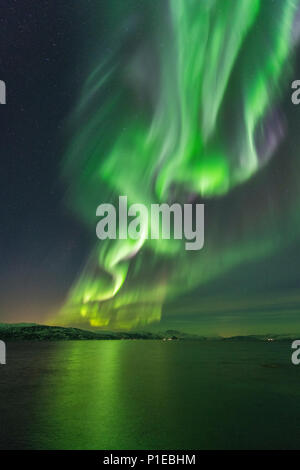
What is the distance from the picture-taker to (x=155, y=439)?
23.6 m

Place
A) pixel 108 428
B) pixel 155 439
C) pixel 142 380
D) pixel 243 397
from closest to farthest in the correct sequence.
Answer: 1. pixel 155 439
2. pixel 108 428
3. pixel 243 397
4. pixel 142 380

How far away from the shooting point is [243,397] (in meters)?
39.0

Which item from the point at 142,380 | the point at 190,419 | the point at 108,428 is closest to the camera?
the point at 108,428

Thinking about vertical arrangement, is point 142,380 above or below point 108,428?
above
